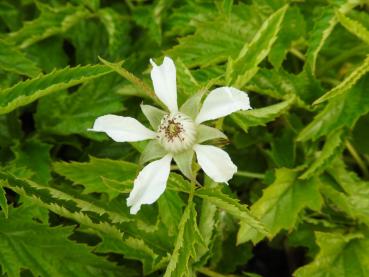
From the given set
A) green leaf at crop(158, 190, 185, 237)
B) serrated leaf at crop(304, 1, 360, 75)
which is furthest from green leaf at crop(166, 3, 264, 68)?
green leaf at crop(158, 190, 185, 237)

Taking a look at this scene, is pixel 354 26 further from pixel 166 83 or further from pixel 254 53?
pixel 166 83

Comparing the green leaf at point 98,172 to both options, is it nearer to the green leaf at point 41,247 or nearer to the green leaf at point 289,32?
the green leaf at point 41,247

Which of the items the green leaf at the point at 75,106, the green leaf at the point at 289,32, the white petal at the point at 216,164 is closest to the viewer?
the white petal at the point at 216,164

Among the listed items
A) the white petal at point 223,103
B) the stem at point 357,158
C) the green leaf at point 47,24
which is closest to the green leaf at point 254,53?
the white petal at point 223,103

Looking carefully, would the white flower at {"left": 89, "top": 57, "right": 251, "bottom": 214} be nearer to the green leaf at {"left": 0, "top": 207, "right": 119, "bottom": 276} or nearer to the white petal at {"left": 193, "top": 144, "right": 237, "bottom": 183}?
the white petal at {"left": 193, "top": 144, "right": 237, "bottom": 183}

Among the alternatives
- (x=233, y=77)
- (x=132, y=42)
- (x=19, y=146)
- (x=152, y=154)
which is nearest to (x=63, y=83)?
(x=152, y=154)

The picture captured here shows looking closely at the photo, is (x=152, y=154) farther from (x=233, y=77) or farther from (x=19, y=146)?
(x=19, y=146)
